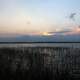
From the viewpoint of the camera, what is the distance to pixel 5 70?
18.0 m

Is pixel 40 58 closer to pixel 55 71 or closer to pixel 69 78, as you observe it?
pixel 55 71

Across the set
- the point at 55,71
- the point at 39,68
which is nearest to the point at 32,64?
the point at 39,68

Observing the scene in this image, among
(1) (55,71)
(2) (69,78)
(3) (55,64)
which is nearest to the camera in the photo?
(2) (69,78)

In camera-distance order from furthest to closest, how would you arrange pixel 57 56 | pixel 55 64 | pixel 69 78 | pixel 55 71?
pixel 57 56 → pixel 55 64 → pixel 55 71 → pixel 69 78

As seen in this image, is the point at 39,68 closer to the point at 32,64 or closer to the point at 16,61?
the point at 32,64

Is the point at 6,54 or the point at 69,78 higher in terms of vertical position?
the point at 6,54

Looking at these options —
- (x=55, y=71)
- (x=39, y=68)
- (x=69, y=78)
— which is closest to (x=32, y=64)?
(x=39, y=68)

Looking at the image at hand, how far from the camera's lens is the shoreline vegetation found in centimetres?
1717

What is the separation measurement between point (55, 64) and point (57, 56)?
143 cm

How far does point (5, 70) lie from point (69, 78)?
415cm

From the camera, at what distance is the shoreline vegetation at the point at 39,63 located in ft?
56.3

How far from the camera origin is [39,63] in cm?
1942

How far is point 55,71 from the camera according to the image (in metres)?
18.0

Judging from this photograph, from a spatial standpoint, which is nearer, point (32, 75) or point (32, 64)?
point (32, 75)
